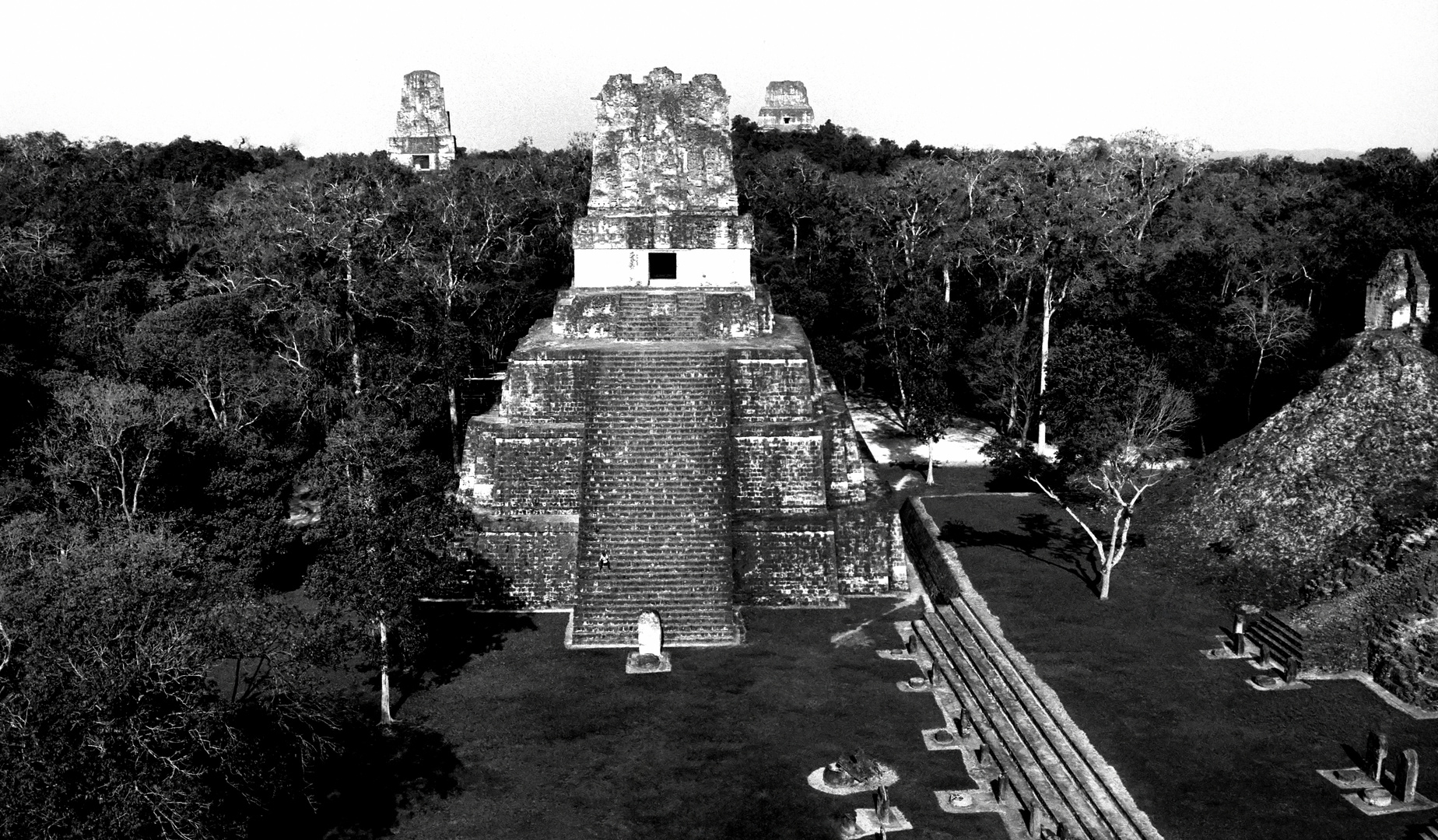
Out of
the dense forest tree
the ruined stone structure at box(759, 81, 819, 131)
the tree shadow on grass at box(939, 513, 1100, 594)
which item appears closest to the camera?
the dense forest tree

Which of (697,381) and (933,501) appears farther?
(933,501)

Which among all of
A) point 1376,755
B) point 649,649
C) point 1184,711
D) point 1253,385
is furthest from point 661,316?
point 1253,385

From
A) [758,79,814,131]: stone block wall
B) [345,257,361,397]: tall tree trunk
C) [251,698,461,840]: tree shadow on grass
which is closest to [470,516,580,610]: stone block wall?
[251,698,461,840]: tree shadow on grass

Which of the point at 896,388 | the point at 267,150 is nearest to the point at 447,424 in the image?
the point at 896,388

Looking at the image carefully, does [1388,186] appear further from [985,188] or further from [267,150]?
[267,150]

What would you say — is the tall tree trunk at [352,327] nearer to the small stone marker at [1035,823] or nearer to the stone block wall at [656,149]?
the stone block wall at [656,149]

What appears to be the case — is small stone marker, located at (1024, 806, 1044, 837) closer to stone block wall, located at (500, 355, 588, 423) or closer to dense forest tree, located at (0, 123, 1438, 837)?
dense forest tree, located at (0, 123, 1438, 837)

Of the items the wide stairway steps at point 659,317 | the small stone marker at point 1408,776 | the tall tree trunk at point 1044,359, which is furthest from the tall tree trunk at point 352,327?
the small stone marker at point 1408,776

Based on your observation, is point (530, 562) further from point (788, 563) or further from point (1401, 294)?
point (1401, 294)
